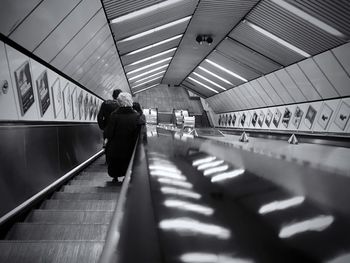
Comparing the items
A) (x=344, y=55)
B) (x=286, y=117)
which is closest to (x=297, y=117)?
(x=286, y=117)

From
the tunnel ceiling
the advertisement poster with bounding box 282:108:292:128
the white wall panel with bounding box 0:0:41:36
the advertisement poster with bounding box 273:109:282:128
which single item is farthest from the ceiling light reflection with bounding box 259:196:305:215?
the advertisement poster with bounding box 273:109:282:128

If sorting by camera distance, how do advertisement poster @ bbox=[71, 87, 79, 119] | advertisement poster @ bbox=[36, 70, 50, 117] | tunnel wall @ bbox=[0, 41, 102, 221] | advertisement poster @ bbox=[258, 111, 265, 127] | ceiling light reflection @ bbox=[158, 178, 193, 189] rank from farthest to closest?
1. advertisement poster @ bbox=[258, 111, 265, 127]
2. advertisement poster @ bbox=[71, 87, 79, 119]
3. advertisement poster @ bbox=[36, 70, 50, 117]
4. tunnel wall @ bbox=[0, 41, 102, 221]
5. ceiling light reflection @ bbox=[158, 178, 193, 189]

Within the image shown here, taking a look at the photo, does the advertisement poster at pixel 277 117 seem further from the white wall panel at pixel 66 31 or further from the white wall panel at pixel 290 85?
the white wall panel at pixel 66 31

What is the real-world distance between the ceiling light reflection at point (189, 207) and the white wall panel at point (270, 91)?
16100 millimetres

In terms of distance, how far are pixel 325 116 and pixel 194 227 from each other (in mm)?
13204

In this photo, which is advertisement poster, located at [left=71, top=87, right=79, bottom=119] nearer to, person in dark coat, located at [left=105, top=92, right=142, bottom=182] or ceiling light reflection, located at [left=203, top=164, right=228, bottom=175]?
person in dark coat, located at [left=105, top=92, right=142, bottom=182]

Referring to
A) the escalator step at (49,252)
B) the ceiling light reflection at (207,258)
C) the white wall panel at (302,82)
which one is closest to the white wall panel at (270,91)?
the white wall panel at (302,82)

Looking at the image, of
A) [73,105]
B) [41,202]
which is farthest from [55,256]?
[73,105]

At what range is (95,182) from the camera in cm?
489

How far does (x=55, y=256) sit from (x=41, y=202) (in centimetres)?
197

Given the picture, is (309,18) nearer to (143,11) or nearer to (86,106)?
(143,11)

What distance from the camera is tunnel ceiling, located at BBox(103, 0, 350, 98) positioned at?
8.66 metres

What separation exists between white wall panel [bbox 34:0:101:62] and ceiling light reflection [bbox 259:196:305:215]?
15.2ft

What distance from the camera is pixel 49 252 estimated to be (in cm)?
199
